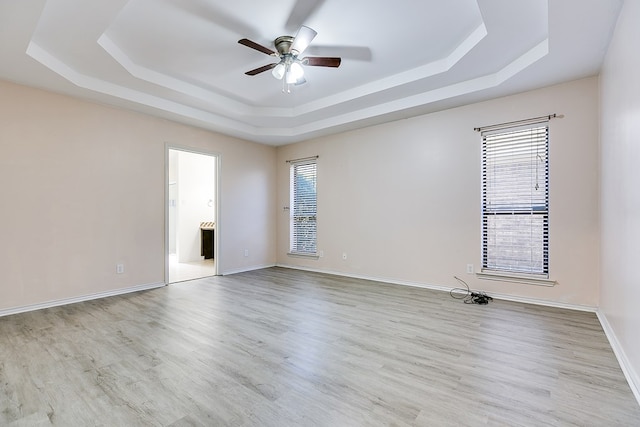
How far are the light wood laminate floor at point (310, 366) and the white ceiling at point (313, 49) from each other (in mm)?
2619

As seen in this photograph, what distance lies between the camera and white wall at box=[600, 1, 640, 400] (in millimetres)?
1887

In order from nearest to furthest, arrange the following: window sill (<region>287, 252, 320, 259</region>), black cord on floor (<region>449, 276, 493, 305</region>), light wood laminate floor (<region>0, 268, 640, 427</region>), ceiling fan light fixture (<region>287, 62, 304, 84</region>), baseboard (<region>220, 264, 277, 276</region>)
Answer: light wood laminate floor (<region>0, 268, 640, 427</region>) < ceiling fan light fixture (<region>287, 62, 304, 84</region>) < black cord on floor (<region>449, 276, 493, 305</region>) < baseboard (<region>220, 264, 277, 276</region>) < window sill (<region>287, 252, 320, 259</region>)

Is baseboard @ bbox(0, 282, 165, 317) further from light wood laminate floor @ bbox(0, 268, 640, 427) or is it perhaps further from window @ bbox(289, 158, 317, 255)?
window @ bbox(289, 158, 317, 255)

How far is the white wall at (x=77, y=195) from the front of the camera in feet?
11.0

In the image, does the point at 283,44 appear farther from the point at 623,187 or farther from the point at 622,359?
the point at 622,359

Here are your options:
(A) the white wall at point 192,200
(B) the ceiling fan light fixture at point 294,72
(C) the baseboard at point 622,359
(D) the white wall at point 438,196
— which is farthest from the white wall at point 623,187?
(A) the white wall at point 192,200

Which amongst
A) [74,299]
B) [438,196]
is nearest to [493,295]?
[438,196]

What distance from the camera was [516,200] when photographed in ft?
12.5

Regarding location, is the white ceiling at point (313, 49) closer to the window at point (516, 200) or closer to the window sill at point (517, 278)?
the window at point (516, 200)

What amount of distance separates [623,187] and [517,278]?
1857 mm

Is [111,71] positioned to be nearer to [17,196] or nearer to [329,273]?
[17,196]

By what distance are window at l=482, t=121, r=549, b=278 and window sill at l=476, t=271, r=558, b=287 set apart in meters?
0.05

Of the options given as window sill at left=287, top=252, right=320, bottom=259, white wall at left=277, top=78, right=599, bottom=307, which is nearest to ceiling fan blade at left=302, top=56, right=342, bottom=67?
white wall at left=277, top=78, right=599, bottom=307

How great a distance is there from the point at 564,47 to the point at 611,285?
7.18 ft
